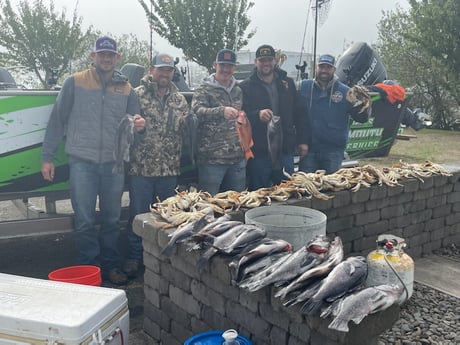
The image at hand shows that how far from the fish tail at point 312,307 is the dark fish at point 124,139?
2.80 metres

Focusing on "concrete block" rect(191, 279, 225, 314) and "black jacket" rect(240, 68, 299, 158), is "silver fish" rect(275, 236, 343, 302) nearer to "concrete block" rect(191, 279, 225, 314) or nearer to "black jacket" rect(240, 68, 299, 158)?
"concrete block" rect(191, 279, 225, 314)

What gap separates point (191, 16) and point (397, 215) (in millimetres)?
18664

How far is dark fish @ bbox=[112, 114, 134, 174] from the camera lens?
15.4ft

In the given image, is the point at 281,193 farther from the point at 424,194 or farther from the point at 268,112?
the point at 424,194

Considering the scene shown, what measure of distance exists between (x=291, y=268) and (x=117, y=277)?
266 centimetres

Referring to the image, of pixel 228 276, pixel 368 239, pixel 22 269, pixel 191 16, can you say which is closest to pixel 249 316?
pixel 228 276

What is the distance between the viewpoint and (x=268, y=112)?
5.30 meters

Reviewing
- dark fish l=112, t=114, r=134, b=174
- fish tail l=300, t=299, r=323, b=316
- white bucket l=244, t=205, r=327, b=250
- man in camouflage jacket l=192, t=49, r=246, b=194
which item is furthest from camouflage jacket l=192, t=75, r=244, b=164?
fish tail l=300, t=299, r=323, b=316

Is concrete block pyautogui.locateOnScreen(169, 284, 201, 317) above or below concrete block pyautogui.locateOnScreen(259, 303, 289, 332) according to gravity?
below

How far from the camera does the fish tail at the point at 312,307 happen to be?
2463mm

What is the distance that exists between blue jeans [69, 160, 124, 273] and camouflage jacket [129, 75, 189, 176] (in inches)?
11.3

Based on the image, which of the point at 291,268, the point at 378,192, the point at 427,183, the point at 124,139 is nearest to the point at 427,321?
the point at 378,192

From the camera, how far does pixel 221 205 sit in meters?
4.12

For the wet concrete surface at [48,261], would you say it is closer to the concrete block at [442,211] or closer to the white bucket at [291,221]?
the white bucket at [291,221]
